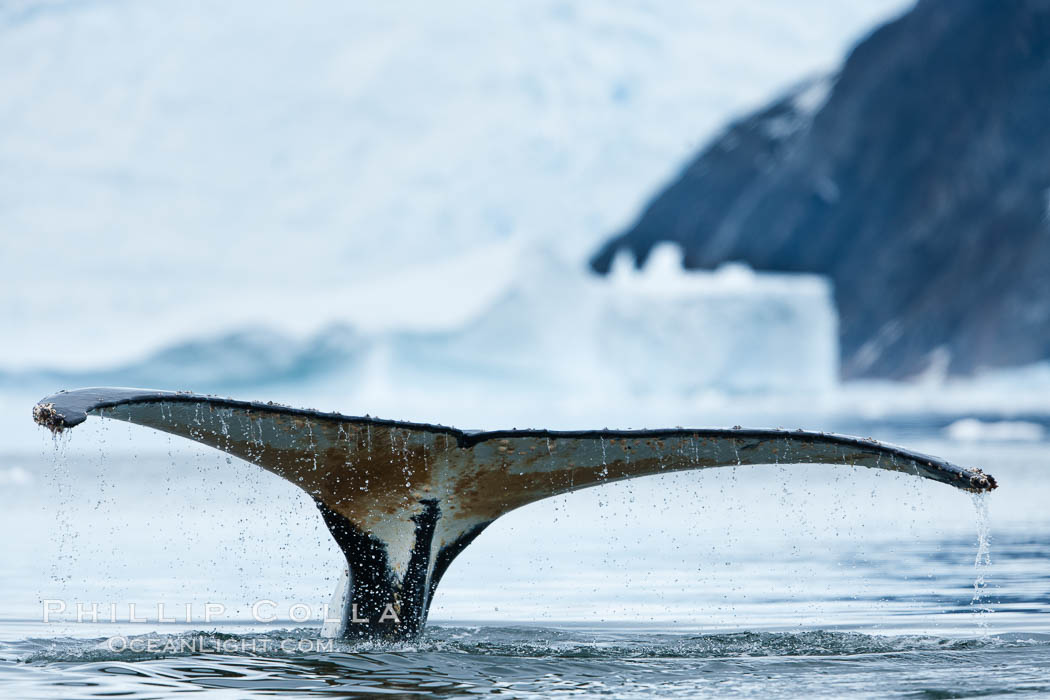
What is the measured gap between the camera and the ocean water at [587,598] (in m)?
5.37

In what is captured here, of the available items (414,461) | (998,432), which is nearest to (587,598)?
(414,461)

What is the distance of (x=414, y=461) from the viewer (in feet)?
16.9

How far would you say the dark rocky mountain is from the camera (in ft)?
282

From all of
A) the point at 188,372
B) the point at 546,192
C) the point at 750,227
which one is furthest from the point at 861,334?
the point at 188,372

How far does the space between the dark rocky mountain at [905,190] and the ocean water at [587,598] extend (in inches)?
2711

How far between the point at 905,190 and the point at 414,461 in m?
98.9

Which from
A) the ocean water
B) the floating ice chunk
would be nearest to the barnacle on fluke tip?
the ocean water

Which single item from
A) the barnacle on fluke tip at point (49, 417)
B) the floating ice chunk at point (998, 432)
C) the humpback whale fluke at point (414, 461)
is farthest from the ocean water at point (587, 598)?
the floating ice chunk at point (998, 432)

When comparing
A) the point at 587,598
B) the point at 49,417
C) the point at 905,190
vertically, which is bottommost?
the point at 587,598

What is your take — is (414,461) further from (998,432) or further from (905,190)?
(905,190)

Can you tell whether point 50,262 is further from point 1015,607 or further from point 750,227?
point 1015,607

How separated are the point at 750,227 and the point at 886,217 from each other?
9.33m

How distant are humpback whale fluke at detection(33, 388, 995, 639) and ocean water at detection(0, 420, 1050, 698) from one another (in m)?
0.37

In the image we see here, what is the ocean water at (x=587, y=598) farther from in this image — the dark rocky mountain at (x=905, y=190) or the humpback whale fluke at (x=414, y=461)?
the dark rocky mountain at (x=905, y=190)
